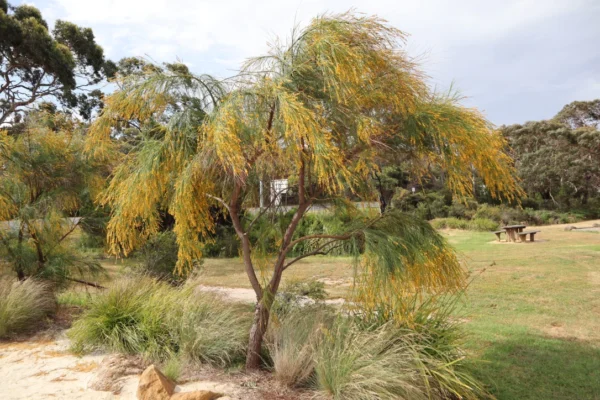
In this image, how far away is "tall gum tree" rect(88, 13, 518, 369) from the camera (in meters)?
3.87

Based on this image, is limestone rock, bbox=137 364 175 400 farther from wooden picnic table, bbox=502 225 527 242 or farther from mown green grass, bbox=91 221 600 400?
wooden picnic table, bbox=502 225 527 242

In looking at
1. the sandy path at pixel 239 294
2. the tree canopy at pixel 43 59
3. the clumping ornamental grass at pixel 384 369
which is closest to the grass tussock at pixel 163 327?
the clumping ornamental grass at pixel 384 369

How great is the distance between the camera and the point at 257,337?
16.8ft

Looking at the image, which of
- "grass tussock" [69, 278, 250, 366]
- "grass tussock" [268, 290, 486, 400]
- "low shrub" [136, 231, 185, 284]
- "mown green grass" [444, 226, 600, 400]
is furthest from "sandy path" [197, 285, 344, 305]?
"grass tussock" [268, 290, 486, 400]

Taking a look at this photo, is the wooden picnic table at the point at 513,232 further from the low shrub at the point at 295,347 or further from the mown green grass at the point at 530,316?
the low shrub at the point at 295,347

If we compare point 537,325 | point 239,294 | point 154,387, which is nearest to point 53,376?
point 154,387

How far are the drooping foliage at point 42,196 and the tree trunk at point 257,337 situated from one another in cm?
453

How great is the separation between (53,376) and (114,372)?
814 mm

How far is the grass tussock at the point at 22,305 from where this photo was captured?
6.37 m

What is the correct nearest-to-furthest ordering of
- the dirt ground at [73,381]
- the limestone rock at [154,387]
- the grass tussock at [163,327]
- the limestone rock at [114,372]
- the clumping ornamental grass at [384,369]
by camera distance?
the clumping ornamental grass at [384,369], the limestone rock at [154,387], the dirt ground at [73,381], the limestone rock at [114,372], the grass tussock at [163,327]

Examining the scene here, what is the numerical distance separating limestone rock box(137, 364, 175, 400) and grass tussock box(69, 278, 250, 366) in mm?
786

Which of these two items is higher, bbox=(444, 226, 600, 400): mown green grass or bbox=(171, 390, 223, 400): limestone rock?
bbox=(171, 390, 223, 400): limestone rock

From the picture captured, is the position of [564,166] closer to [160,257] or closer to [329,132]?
[160,257]

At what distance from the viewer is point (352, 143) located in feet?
14.6
